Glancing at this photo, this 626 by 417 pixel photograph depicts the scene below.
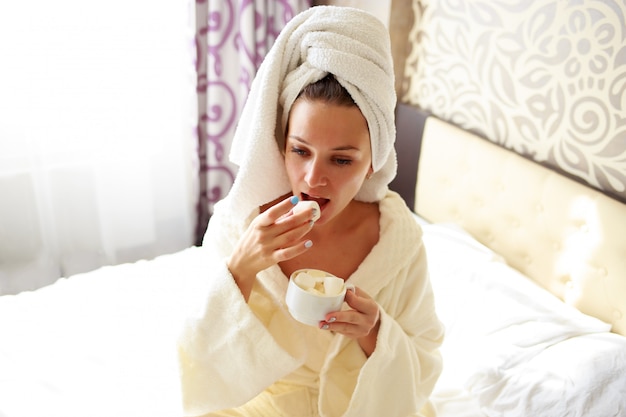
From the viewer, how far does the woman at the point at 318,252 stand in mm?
1146

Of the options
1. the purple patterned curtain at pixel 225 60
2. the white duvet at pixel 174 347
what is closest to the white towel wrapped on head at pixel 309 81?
the white duvet at pixel 174 347

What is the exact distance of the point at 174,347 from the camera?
1.72 meters

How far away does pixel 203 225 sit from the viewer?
10.5ft

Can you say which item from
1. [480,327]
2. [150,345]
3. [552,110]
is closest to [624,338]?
[480,327]

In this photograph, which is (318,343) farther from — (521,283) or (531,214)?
(531,214)

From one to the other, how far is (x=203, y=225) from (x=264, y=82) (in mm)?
2096

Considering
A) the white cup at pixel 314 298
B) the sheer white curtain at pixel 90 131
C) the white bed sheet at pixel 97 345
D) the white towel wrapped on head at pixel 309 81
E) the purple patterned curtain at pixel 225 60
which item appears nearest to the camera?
the white cup at pixel 314 298

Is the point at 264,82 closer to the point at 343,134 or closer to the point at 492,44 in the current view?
the point at 343,134

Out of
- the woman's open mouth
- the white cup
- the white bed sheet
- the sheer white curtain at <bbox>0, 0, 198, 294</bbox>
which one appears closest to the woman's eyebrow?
the woman's open mouth

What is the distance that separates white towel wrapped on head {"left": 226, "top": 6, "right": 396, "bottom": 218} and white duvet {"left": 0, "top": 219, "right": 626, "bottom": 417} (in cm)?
40

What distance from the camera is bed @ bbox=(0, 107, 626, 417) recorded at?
1.54 meters

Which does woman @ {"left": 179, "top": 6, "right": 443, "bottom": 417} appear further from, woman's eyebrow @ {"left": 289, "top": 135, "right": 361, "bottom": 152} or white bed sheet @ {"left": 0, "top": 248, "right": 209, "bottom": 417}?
white bed sheet @ {"left": 0, "top": 248, "right": 209, "bottom": 417}

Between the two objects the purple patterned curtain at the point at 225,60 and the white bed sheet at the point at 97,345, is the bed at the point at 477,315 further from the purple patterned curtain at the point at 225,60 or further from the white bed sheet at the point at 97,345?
the purple patterned curtain at the point at 225,60

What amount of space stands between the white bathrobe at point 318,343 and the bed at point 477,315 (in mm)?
252
